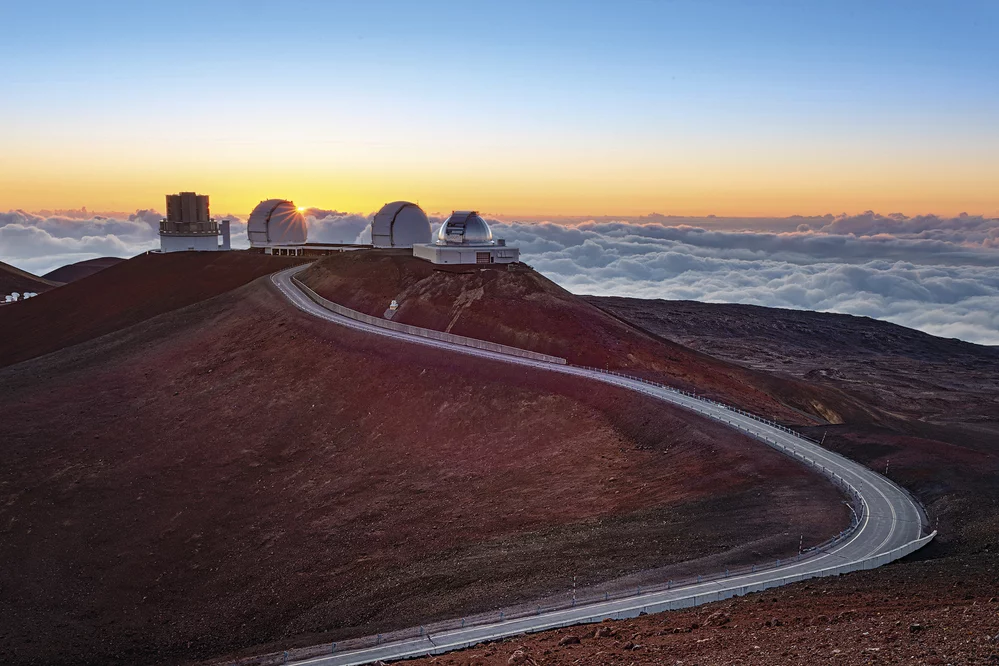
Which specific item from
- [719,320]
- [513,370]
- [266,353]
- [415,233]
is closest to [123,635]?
[513,370]

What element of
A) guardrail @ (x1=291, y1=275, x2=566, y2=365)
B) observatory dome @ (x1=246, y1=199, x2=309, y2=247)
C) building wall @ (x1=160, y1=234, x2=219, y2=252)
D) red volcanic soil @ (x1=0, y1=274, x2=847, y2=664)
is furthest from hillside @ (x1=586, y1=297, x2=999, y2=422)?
building wall @ (x1=160, y1=234, x2=219, y2=252)

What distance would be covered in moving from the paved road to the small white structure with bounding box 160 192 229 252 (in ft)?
231

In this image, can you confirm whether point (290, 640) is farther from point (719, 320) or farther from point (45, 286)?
point (45, 286)

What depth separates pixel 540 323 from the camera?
160ft

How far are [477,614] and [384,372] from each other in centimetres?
2403

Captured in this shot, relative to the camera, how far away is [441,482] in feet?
109

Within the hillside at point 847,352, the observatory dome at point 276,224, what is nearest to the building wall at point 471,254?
the hillside at point 847,352

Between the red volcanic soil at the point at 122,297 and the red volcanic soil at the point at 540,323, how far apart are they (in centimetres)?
1679

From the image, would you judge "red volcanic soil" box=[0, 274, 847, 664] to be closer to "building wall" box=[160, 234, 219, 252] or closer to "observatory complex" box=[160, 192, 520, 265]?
"observatory complex" box=[160, 192, 520, 265]

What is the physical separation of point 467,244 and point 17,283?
87664 millimetres

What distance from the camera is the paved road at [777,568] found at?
18641mm

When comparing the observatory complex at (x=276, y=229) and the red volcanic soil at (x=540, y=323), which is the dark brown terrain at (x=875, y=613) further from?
the observatory complex at (x=276, y=229)

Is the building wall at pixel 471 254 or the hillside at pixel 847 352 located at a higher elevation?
the building wall at pixel 471 254

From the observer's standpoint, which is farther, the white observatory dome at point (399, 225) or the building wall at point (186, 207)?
the building wall at point (186, 207)
